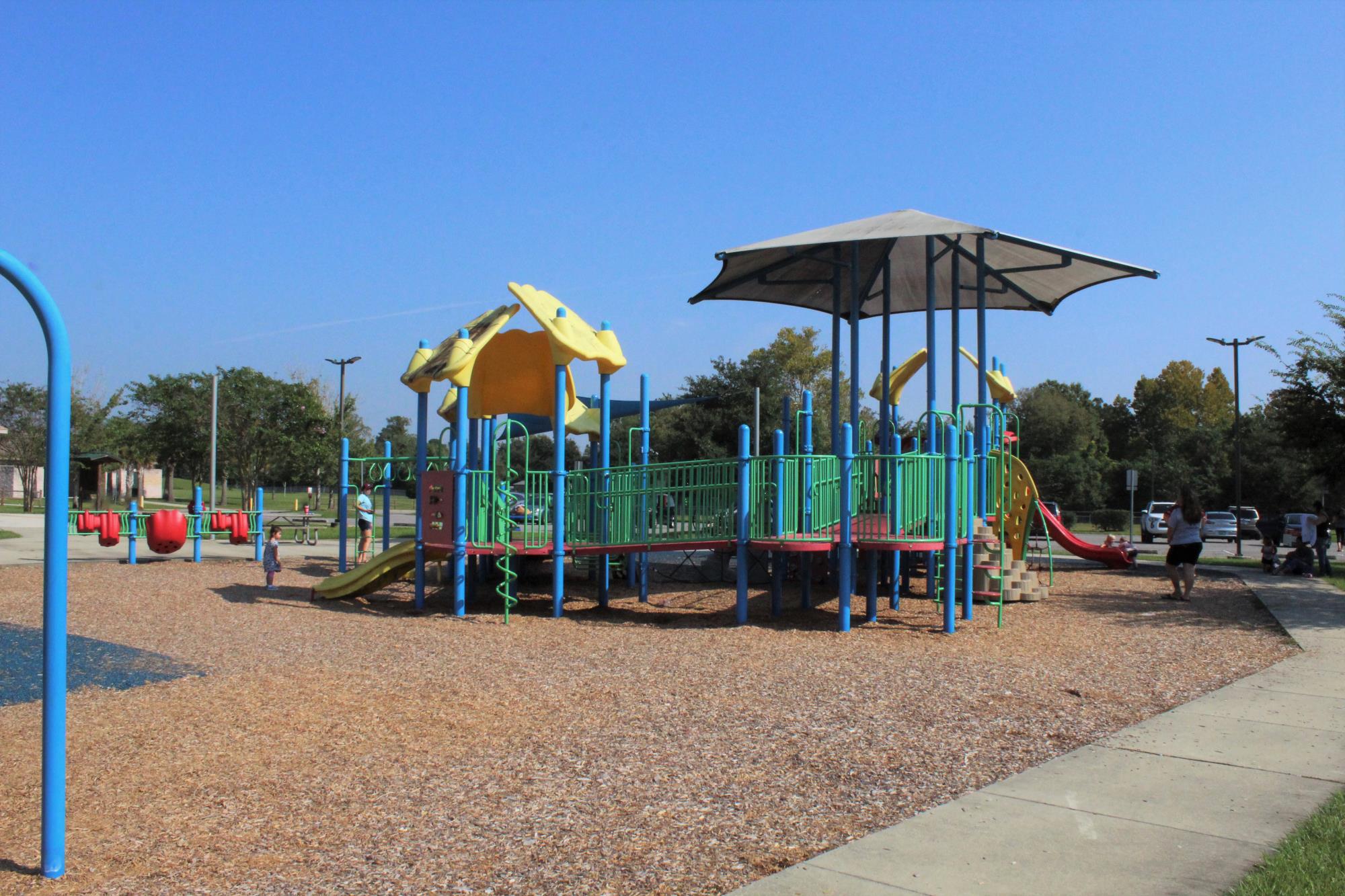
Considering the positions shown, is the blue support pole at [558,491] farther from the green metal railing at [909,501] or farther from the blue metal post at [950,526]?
the blue metal post at [950,526]

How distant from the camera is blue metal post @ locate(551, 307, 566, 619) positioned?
12.6 meters

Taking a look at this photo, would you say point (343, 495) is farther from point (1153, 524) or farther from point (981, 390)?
point (1153, 524)

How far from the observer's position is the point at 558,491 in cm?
1266

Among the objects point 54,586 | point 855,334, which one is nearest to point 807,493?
point 855,334

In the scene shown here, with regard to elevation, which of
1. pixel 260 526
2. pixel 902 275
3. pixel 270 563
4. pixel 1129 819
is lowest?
pixel 1129 819

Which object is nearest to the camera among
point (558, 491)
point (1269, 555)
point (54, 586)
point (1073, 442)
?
point (54, 586)

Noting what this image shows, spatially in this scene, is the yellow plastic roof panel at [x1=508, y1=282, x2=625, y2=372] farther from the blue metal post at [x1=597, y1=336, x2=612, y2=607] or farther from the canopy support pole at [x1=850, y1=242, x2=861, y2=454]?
the canopy support pole at [x1=850, y1=242, x2=861, y2=454]

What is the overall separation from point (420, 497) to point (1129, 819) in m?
10.3

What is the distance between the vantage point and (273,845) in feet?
15.2

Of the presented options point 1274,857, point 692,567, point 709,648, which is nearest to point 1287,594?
point 692,567

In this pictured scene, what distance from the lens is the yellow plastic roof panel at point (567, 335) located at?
12.6 metres

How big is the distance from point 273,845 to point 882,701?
442 centimetres

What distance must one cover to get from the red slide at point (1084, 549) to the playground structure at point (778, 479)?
10.4ft

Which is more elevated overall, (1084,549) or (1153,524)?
(1084,549)
